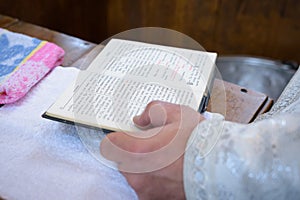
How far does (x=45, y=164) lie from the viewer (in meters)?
0.45

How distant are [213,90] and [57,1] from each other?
0.78 metres

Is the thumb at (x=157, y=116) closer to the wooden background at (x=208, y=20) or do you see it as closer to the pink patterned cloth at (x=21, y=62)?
the pink patterned cloth at (x=21, y=62)

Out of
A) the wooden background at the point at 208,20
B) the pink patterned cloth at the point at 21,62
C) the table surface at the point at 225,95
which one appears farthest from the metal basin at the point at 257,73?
the pink patterned cloth at the point at 21,62

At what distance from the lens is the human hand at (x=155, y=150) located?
40 cm

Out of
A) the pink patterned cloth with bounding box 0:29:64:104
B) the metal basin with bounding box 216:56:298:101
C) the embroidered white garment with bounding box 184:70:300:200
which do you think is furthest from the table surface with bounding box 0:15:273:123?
the metal basin with bounding box 216:56:298:101

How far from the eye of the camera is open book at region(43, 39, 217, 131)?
48 centimetres

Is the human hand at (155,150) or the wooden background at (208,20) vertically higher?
the human hand at (155,150)

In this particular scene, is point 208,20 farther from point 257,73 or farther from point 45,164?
point 45,164

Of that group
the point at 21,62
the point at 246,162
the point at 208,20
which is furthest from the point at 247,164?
the point at 208,20

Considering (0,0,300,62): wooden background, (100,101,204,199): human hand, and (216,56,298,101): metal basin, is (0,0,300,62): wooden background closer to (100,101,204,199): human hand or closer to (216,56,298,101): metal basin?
(216,56,298,101): metal basin

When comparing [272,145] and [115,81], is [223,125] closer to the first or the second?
[272,145]

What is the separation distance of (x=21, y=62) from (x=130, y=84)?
193 mm

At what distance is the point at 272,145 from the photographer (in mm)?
379

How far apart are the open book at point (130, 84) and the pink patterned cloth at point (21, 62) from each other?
0.07m
